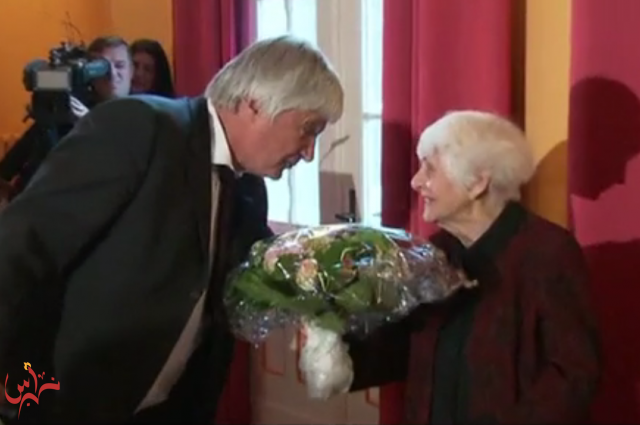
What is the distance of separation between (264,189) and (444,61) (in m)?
0.68

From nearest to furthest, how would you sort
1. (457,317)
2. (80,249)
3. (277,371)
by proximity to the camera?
(80,249) < (457,317) < (277,371)

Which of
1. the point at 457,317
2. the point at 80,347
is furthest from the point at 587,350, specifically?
the point at 80,347

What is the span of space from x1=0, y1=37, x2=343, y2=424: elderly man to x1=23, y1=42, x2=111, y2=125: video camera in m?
1.39

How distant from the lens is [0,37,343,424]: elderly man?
1677mm

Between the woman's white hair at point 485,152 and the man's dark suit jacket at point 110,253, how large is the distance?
1.65 feet

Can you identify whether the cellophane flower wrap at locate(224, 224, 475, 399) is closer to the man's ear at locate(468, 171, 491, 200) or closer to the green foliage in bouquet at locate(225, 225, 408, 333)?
the green foliage in bouquet at locate(225, 225, 408, 333)

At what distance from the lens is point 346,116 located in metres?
3.14

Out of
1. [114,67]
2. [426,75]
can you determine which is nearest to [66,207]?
[426,75]

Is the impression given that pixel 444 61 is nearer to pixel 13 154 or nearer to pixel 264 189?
pixel 264 189

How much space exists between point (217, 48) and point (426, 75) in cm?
117

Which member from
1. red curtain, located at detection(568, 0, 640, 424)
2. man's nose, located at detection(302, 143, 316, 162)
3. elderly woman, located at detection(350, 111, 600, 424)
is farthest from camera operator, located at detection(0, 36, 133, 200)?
red curtain, located at detection(568, 0, 640, 424)

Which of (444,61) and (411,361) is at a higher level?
(444,61)

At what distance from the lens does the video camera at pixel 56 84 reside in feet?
10.4

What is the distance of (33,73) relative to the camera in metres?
3.19
